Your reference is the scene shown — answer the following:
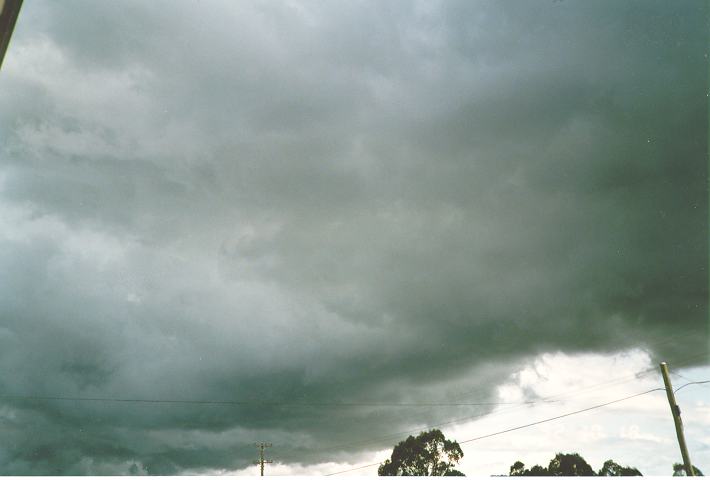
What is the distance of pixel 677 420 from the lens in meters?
20.8

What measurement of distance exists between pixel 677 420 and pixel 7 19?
25.7m

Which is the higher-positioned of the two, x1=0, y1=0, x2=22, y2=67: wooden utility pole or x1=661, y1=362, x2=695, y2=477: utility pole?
x1=0, y1=0, x2=22, y2=67: wooden utility pole

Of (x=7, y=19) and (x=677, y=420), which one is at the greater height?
(x=7, y=19)

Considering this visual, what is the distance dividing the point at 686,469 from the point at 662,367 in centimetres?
465

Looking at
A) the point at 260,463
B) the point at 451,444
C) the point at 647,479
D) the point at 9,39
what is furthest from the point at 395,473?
the point at 9,39

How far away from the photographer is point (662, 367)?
22.6m

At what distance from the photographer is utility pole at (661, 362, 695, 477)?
19375 millimetres

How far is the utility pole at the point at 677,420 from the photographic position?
19.4m

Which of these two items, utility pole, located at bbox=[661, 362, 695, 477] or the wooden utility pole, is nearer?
the wooden utility pole

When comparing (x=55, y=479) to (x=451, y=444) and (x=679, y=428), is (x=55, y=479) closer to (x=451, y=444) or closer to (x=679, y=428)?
(x=679, y=428)

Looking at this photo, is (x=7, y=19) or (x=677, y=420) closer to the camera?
(x=7, y=19)

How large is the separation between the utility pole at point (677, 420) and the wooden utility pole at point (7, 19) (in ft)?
79.1

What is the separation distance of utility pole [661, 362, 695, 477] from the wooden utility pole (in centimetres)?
2410

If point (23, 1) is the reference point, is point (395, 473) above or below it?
below
